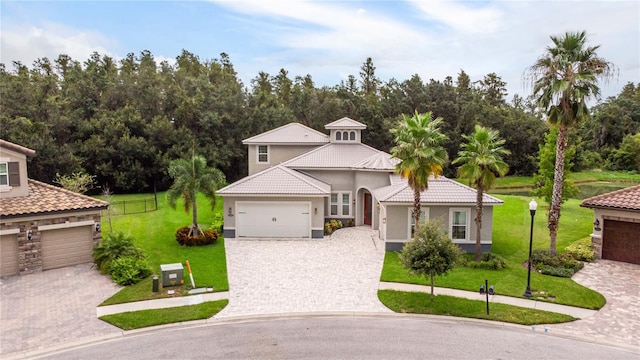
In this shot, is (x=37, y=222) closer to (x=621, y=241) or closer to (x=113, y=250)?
(x=113, y=250)

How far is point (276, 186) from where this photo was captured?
23672 mm

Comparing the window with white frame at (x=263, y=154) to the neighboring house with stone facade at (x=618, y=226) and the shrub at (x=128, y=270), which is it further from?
the neighboring house with stone facade at (x=618, y=226)

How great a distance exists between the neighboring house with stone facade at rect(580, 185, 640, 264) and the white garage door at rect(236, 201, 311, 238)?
46.1 feet

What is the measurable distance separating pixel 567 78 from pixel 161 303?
1812cm

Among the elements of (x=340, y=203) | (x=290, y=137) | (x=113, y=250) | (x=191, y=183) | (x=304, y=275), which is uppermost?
(x=290, y=137)

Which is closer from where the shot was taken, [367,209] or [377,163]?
[377,163]

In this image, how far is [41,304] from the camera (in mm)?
14578

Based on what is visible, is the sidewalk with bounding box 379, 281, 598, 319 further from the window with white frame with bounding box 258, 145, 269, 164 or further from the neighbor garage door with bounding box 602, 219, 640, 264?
the window with white frame with bounding box 258, 145, 269, 164

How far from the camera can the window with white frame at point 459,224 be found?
21250 millimetres

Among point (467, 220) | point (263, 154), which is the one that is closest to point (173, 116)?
point (263, 154)

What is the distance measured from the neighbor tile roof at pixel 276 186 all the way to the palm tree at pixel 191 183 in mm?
799

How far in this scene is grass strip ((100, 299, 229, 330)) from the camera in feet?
43.0

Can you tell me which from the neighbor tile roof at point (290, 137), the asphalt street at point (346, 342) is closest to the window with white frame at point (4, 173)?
the asphalt street at point (346, 342)

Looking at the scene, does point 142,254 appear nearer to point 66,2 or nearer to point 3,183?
point 3,183
